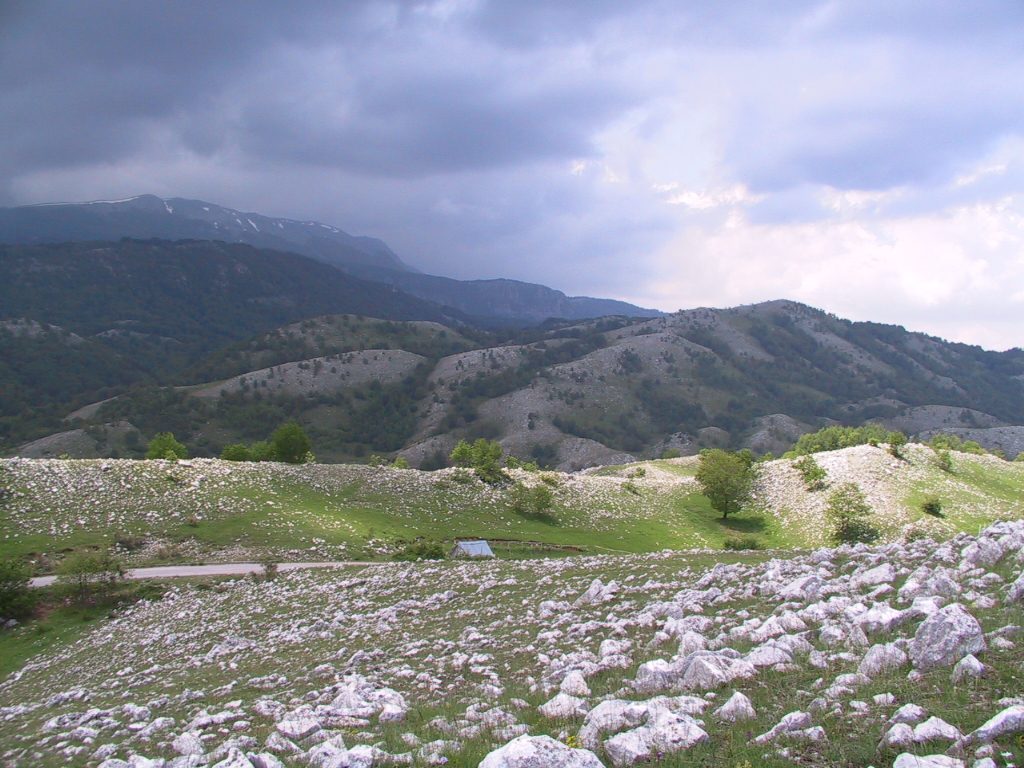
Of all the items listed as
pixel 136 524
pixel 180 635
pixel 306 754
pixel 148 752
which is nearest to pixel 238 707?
pixel 148 752

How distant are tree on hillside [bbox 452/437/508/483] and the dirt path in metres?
37.4

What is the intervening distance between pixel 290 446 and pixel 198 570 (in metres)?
44.8

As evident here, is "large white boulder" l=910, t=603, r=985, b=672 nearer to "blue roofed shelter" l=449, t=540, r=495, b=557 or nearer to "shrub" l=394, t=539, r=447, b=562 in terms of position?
"blue roofed shelter" l=449, t=540, r=495, b=557

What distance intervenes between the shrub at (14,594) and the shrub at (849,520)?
68.6 m

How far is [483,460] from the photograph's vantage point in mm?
90625

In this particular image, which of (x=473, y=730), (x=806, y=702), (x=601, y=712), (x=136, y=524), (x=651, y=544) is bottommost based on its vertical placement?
(x=136, y=524)

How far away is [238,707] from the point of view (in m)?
13.7

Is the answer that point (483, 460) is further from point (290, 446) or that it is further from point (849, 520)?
point (849, 520)

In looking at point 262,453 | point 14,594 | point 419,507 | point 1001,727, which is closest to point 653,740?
point 1001,727

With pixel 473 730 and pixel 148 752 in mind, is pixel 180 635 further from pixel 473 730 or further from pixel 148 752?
pixel 473 730

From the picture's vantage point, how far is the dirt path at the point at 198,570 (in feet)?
149

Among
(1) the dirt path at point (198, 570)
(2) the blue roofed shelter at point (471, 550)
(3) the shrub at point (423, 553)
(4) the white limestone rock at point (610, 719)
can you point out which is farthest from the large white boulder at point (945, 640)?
(3) the shrub at point (423, 553)

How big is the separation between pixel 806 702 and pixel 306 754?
24.6 ft

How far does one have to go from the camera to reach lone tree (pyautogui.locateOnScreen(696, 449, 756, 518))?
81.6m
